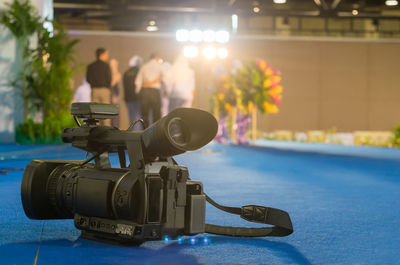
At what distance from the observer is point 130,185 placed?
1795mm

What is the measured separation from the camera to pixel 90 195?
192cm

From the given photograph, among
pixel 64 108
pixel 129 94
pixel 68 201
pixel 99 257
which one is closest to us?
pixel 99 257

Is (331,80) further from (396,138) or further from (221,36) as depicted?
(396,138)

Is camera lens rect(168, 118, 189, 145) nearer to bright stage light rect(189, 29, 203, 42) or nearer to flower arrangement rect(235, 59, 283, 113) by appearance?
flower arrangement rect(235, 59, 283, 113)

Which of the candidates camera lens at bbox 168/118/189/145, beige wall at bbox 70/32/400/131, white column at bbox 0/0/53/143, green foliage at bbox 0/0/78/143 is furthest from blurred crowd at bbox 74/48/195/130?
beige wall at bbox 70/32/400/131

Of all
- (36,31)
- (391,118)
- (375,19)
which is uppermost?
(375,19)

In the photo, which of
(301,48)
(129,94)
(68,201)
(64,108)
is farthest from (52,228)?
(301,48)

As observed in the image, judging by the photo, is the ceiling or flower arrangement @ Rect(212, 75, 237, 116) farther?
the ceiling

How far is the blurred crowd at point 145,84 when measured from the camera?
888 centimetres

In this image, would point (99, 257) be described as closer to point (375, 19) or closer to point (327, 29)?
point (375, 19)

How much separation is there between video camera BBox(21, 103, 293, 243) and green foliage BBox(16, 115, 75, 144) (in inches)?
299

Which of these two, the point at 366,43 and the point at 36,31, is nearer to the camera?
the point at 36,31

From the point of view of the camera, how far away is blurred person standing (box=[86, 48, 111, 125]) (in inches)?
349

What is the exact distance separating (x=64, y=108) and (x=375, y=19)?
13.2 metres
